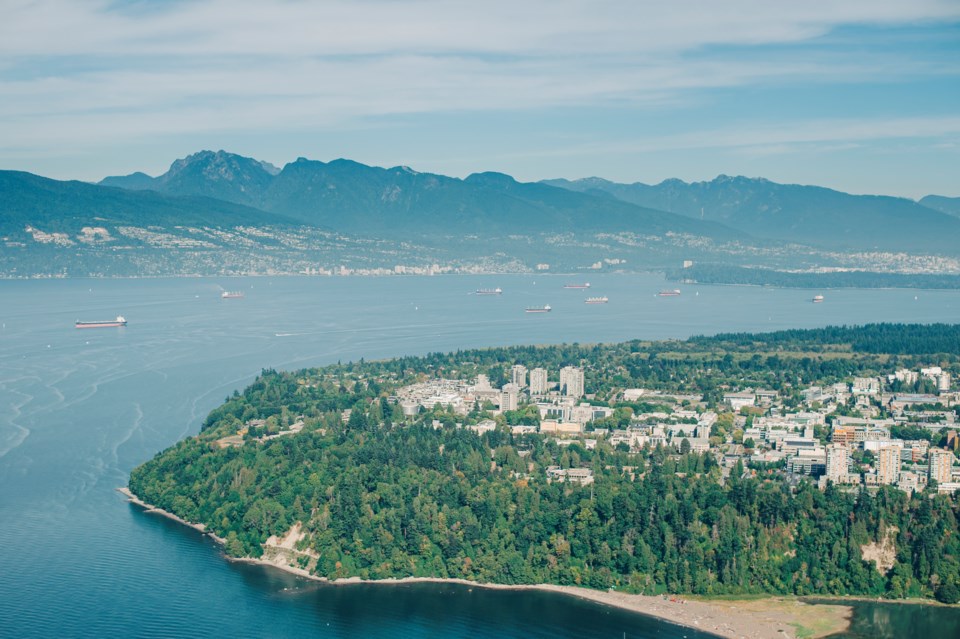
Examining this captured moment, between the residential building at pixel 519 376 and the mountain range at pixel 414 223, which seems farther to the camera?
the mountain range at pixel 414 223

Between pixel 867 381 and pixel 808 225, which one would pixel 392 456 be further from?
pixel 808 225

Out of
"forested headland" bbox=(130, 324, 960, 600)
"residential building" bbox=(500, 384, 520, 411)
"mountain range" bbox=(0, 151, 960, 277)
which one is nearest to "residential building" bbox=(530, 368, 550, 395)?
"residential building" bbox=(500, 384, 520, 411)

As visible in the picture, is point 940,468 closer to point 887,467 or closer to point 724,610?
point 887,467

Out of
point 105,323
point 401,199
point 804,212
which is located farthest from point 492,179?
point 105,323

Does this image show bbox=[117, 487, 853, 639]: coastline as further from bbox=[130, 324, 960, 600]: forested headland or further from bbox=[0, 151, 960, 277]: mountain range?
bbox=[0, 151, 960, 277]: mountain range

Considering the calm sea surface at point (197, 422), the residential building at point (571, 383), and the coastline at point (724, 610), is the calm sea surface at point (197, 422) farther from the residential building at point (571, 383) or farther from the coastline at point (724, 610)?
the residential building at point (571, 383)

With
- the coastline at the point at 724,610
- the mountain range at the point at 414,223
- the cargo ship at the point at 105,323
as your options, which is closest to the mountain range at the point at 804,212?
the mountain range at the point at 414,223
